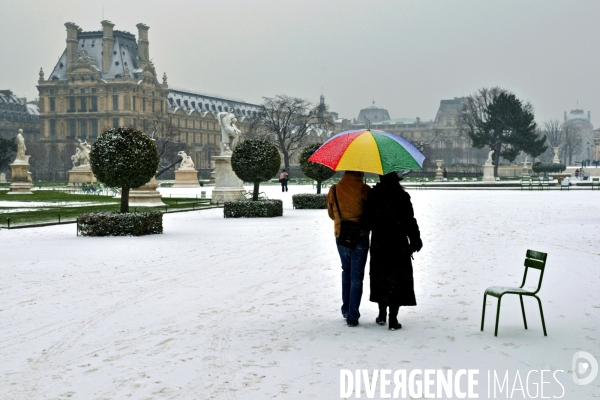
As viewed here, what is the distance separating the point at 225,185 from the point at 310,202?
504cm

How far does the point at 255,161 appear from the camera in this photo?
68.1 feet

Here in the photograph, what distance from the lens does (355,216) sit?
626 cm

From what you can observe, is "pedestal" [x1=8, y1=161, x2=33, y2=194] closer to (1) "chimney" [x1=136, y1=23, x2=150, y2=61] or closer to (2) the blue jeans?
(2) the blue jeans

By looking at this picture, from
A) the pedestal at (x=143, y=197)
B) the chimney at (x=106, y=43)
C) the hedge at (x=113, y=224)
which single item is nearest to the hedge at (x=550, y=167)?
the pedestal at (x=143, y=197)

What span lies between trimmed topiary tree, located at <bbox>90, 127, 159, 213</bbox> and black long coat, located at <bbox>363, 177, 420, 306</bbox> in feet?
32.4

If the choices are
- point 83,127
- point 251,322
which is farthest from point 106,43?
point 251,322

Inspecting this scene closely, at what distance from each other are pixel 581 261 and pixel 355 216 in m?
5.75

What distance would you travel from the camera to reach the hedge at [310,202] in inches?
936

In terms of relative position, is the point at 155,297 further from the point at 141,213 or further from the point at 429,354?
the point at 141,213

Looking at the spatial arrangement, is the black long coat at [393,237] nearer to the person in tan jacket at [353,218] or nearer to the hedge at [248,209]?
the person in tan jacket at [353,218]

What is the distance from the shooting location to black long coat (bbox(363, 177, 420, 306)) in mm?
6102

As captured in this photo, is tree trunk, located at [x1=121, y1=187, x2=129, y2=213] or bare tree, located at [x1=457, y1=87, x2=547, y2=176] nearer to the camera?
tree trunk, located at [x1=121, y1=187, x2=129, y2=213]

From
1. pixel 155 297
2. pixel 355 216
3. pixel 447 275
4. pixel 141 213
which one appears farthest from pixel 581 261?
pixel 141 213

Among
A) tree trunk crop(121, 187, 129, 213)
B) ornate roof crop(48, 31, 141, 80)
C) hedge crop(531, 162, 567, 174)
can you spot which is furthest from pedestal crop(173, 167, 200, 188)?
ornate roof crop(48, 31, 141, 80)
